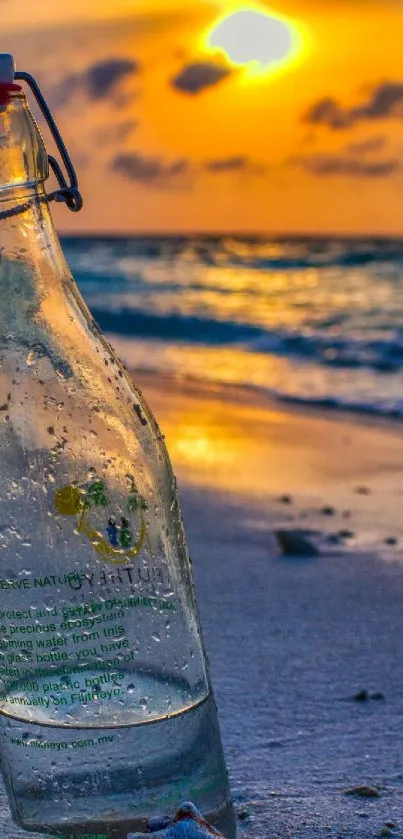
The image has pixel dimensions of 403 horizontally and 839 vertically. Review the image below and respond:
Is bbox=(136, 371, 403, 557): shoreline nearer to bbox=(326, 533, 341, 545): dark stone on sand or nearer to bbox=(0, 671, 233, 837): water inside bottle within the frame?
bbox=(326, 533, 341, 545): dark stone on sand

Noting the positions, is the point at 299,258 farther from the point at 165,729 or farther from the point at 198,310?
the point at 165,729

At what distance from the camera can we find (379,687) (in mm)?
2533

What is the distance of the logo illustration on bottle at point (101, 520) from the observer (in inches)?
56.0

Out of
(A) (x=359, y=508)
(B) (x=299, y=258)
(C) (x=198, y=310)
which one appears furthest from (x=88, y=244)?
(A) (x=359, y=508)

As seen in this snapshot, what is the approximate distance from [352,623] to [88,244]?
50.6m

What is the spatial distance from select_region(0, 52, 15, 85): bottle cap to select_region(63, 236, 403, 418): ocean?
251 inches

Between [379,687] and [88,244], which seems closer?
[379,687]

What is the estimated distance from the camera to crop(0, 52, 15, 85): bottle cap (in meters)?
1.38

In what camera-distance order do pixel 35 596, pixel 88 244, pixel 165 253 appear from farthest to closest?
pixel 88 244, pixel 165 253, pixel 35 596

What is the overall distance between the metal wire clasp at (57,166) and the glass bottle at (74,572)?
56mm

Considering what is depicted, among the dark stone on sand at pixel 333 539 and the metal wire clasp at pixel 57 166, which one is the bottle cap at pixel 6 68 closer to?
the metal wire clasp at pixel 57 166

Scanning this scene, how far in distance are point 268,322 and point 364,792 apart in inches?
543

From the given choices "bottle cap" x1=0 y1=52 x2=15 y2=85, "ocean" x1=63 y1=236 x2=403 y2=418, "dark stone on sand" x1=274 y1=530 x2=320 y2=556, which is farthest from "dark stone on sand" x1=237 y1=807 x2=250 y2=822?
"ocean" x1=63 y1=236 x2=403 y2=418

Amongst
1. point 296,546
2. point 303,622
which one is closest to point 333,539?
point 296,546
